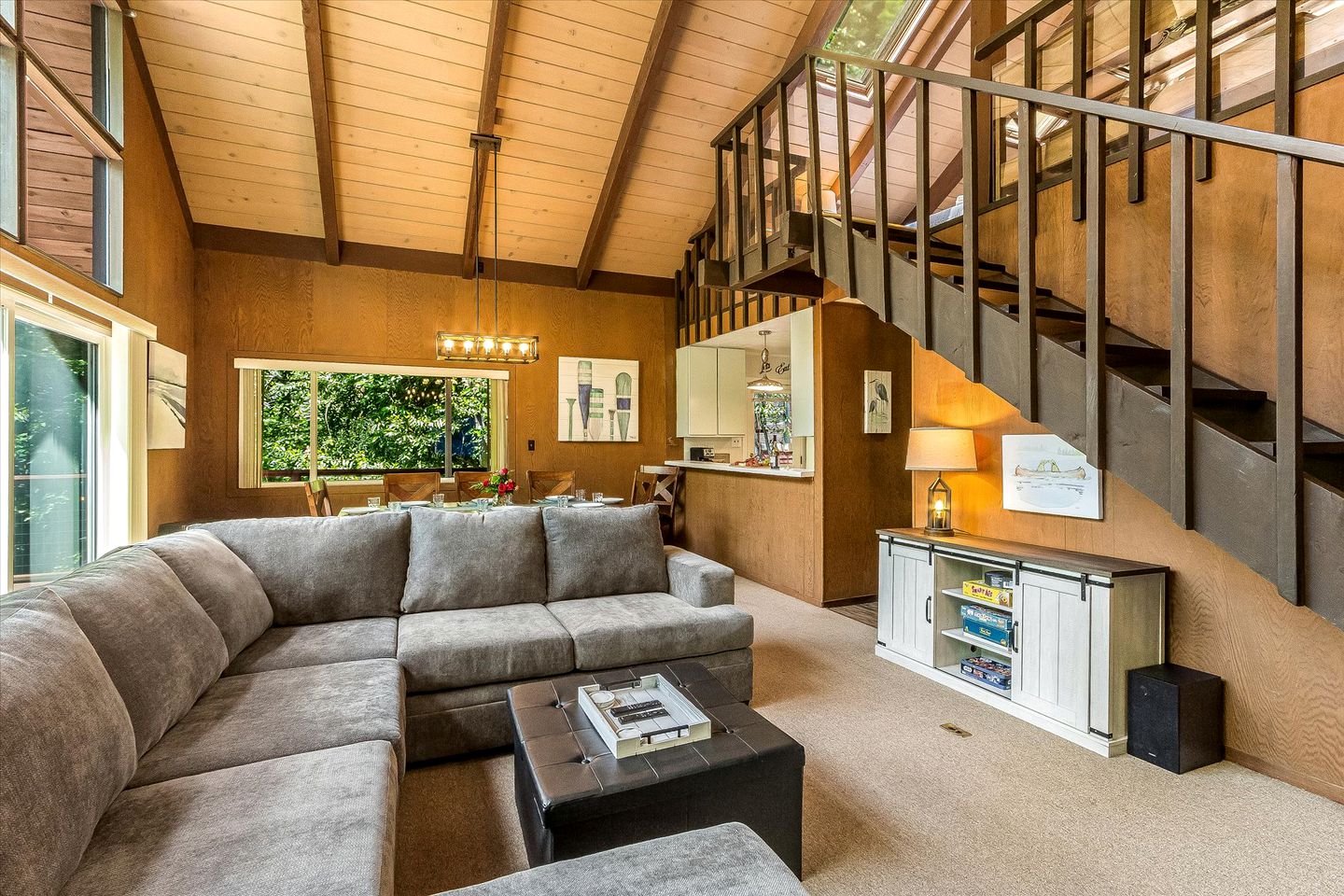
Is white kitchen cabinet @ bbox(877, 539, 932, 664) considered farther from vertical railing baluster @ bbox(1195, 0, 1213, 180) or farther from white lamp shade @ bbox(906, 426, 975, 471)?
vertical railing baluster @ bbox(1195, 0, 1213, 180)

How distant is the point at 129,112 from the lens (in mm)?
4160

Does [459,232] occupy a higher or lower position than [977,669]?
higher

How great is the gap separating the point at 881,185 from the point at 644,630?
7.74 feet

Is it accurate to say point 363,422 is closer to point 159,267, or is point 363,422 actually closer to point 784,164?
point 159,267

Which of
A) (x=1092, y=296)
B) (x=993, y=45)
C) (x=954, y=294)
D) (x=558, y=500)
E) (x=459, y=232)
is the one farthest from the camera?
(x=459, y=232)

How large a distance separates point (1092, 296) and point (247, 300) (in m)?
6.58

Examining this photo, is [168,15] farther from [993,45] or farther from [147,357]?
[993,45]

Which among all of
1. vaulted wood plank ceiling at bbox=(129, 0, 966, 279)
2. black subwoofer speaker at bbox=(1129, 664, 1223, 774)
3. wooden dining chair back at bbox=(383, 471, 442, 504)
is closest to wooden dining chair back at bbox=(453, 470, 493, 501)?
wooden dining chair back at bbox=(383, 471, 442, 504)

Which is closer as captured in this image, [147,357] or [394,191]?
[147,357]

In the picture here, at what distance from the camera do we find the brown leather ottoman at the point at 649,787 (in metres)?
1.66

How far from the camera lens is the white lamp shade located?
362 centimetres

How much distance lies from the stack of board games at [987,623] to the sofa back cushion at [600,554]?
162cm

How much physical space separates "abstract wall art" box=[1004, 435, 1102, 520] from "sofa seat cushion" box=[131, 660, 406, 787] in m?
3.11

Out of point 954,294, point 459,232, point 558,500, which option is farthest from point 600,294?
point 954,294
